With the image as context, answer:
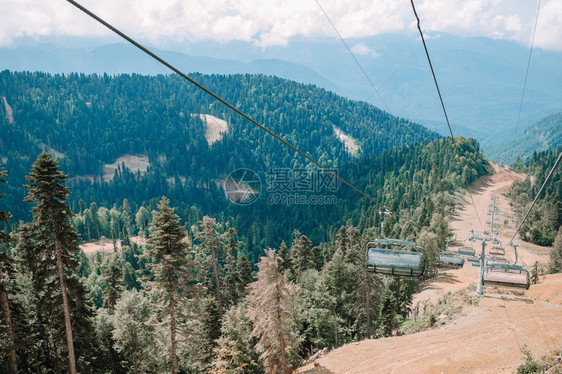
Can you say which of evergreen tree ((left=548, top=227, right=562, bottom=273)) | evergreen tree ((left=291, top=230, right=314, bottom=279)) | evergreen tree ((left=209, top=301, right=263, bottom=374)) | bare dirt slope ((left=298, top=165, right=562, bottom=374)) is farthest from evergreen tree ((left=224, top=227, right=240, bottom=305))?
evergreen tree ((left=548, top=227, right=562, bottom=273))

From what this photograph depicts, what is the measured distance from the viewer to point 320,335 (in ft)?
121

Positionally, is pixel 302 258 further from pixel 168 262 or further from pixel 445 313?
pixel 168 262

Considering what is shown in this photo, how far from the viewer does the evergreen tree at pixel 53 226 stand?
18.2m

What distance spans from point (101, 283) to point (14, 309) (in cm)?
6544

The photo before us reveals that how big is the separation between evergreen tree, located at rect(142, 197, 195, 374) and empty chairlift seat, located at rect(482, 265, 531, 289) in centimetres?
1702

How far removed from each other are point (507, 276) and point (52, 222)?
24687 mm

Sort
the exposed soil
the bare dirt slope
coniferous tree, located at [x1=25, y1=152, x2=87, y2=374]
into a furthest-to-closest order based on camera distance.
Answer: the exposed soil < the bare dirt slope < coniferous tree, located at [x1=25, y1=152, x2=87, y2=374]

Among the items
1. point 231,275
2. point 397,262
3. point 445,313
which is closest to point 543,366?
point 397,262

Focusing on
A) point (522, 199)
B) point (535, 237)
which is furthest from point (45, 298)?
point (522, 199)

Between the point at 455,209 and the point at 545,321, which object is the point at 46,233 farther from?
the point at 455,209

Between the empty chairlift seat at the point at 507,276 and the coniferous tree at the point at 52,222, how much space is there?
22.8 metres

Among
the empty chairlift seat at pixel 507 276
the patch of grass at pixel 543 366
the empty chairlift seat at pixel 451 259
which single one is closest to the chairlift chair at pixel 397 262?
the empty chairlift seat at pixel 507 276

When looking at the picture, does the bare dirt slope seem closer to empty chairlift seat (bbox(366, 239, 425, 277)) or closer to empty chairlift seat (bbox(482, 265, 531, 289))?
empty chairlift seat (bbox(482, 265, 531, 289))

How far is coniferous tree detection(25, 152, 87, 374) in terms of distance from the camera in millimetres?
18156
